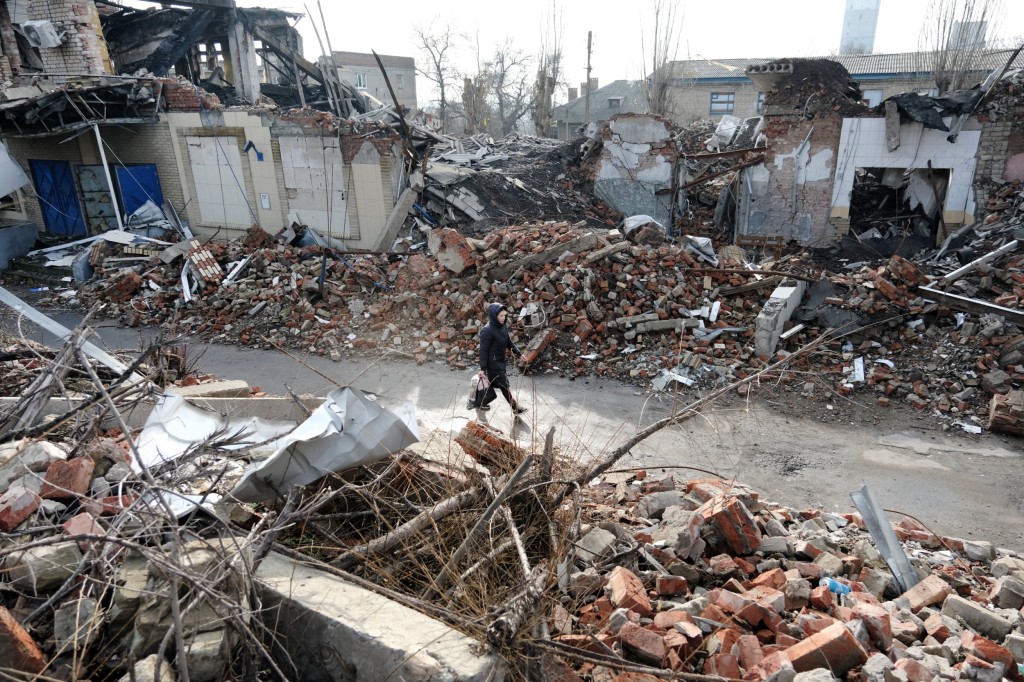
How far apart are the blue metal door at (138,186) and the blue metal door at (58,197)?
1617 millimetres

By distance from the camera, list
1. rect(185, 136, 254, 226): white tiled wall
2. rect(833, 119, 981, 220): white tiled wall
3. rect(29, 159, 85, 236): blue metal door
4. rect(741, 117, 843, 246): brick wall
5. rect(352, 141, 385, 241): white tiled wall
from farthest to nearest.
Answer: rect(29, 159, 85, 236): blue metal door < rect(185, 136, 254, 226): white tiled wall < rect(741, 117, 843, 246): brick wall < rect(352, 141, 385, 241): white tiled wall < rect(833, 119, 981, 220): white tiled wall

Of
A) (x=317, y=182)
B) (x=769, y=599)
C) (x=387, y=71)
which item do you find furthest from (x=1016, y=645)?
(x=387, y=71)

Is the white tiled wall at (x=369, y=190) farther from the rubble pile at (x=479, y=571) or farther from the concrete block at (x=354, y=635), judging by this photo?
the concrete block at (x=354, y=635)

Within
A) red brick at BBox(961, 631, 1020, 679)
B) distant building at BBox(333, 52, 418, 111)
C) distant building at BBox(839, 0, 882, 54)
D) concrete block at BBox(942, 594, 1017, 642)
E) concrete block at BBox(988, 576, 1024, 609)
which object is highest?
distant building at BBox(839, 0, 882, 54)

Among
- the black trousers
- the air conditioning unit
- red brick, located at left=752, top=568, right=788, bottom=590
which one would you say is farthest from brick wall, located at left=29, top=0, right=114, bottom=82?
red brick, located at left=752, top=568, right=788, bottom=590

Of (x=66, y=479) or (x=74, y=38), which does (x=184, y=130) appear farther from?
(x=66, y=479)

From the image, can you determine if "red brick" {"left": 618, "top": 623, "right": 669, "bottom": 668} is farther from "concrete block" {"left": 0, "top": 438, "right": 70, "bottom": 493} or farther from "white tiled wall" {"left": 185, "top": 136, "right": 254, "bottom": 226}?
"white tiled wall" {"left": 185, "top": 136, "right": 254, "bottom": 226}

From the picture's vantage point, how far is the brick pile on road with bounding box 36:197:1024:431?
28.6 ft

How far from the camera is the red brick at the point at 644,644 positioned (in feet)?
10.6

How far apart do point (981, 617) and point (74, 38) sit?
20964 mm

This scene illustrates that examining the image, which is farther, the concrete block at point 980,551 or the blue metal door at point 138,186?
the blue metal door at point 138,186

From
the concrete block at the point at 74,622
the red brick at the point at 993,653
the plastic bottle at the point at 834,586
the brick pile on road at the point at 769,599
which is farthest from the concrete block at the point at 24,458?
the red brick at the point at 993,653

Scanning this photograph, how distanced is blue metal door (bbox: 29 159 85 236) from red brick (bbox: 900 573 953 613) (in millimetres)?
20202

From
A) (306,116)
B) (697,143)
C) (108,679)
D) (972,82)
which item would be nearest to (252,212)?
(306,116)
